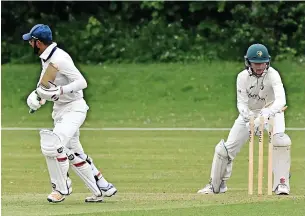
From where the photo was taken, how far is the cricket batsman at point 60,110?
9891mm

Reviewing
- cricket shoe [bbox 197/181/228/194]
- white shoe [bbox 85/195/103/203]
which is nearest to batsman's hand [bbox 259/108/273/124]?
cricket shoe [bbox 197/181/228/194]

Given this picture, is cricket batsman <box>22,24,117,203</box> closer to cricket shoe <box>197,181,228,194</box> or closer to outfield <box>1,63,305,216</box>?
outfield <box>1,63,305,216</box>

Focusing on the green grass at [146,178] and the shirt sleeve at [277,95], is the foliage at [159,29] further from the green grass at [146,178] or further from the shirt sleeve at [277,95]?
the shirt sleeve at [277,95]

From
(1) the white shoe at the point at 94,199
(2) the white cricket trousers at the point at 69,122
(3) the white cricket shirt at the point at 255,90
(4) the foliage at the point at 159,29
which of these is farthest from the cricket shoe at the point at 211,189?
(4) the foliage at the point at 159,29

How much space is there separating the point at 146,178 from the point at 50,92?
12.1ft

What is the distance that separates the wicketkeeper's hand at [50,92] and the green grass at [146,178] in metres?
0.96

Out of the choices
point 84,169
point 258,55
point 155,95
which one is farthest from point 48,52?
point 155,95

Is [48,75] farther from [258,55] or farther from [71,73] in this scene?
[258,55]

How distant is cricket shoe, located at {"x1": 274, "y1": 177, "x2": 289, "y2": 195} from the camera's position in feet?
35.9

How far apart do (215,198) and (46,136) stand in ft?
5.54

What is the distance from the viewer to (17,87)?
26047 mm

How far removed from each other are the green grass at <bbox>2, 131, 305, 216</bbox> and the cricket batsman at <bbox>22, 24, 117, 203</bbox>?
0.92 feet

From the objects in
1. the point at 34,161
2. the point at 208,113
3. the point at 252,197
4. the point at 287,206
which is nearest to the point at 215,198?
the point at 252,197

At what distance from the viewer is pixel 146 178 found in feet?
43.8
